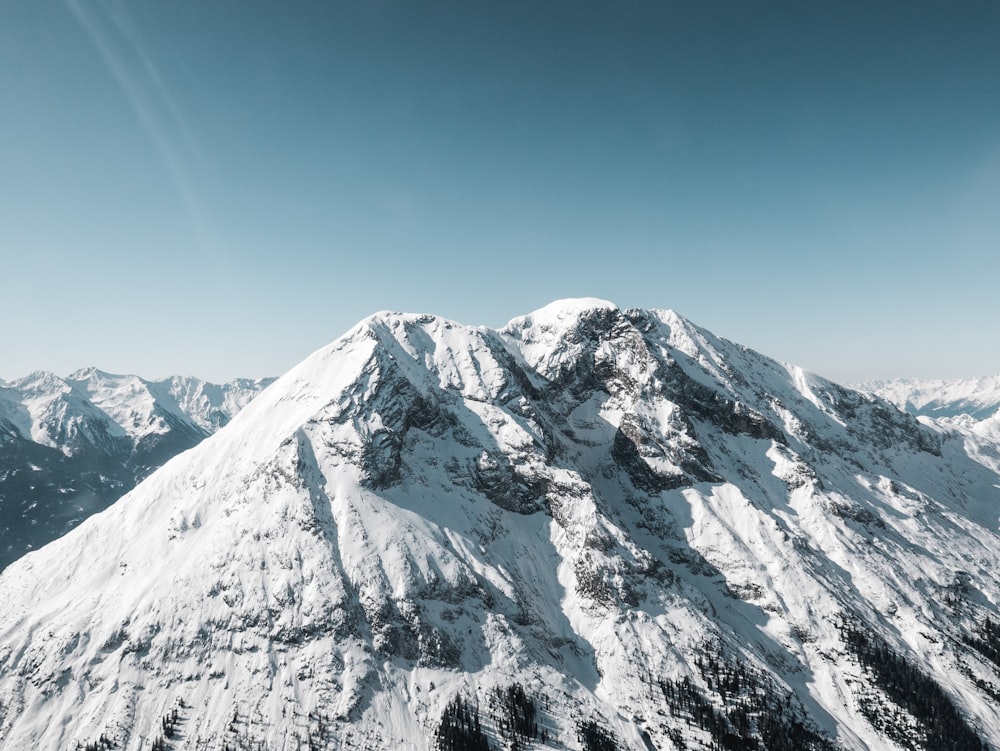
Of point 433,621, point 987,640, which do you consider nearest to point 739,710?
point 433,621

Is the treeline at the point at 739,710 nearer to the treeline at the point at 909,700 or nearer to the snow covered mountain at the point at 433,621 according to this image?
the snow covered mountain at the point at 433,621

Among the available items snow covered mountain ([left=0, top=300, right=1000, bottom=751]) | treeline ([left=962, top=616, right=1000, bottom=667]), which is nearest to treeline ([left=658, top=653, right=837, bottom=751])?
snow covered mountain ([left=0, top=300, right=1000, bottom=751])

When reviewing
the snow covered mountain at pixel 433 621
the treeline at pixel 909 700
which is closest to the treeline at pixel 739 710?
the snow covered mountain at pixel 433 621

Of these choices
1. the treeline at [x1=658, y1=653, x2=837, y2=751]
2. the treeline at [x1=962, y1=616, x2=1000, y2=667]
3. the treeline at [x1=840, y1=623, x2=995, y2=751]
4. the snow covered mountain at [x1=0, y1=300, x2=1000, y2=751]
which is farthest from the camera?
the treeline at [x1=962, y1=616, x2=1000, y2=667]

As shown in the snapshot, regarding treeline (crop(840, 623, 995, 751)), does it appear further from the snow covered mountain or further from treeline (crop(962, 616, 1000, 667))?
treeline (crop(962, 616, 1000, 667))

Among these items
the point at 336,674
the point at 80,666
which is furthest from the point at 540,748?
the point at 80,666

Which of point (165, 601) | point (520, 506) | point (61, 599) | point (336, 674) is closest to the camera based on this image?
point (336, 674)

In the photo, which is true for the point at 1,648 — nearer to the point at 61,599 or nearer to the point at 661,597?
the point at 61,599

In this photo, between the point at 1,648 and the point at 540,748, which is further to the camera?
the point at 1,648

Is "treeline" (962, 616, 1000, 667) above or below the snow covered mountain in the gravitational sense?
below

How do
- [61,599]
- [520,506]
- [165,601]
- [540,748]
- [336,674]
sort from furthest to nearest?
[520,506]
[61,599]
[165,601]
[336,674]
[540,748]

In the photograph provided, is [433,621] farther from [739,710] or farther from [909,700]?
[909,700]
